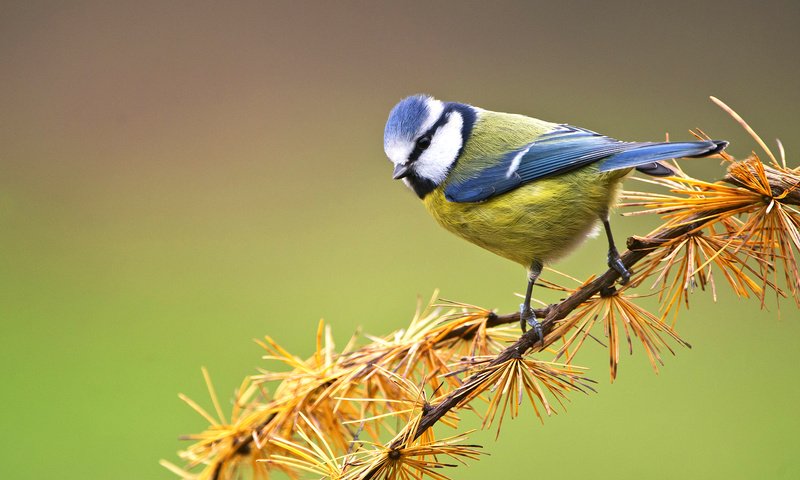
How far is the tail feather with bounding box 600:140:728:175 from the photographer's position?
37.7 inches

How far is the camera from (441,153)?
1562 mm

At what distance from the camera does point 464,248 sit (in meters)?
3.77

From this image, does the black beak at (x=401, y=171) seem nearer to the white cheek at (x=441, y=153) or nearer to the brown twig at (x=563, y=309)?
the white cheek at (x=441, y=153)

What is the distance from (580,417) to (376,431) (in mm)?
1740

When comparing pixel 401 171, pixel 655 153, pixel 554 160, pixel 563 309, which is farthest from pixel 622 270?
pixel 401 171

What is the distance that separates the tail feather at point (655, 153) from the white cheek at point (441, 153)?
35 cm

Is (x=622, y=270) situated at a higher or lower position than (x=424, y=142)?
lower

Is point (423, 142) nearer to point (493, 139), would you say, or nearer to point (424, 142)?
point (424, 142)

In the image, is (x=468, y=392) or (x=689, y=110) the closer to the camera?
(x=468, y=392)

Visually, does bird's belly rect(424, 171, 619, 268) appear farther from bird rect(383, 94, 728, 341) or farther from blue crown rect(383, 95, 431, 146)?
blue crown rect(383, 95, 431, 146)

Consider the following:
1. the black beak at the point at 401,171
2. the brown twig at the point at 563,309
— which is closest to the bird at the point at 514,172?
the black beak at the point at 401,171

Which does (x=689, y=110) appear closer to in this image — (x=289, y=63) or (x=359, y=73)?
(x=359, y=73)

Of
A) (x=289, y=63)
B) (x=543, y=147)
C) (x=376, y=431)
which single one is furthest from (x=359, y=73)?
(x=376, y=431)

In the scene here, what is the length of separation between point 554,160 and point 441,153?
28 cm
